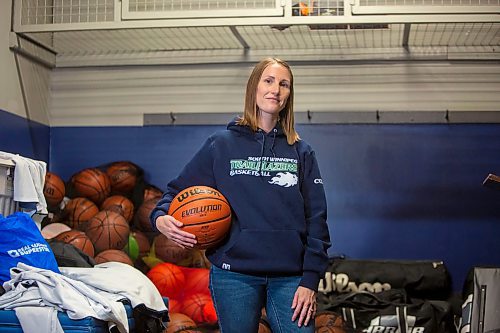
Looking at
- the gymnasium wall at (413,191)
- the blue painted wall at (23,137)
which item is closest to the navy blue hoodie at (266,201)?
the blue painted wall at (23,137)

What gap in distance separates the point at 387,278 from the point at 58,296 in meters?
2.45

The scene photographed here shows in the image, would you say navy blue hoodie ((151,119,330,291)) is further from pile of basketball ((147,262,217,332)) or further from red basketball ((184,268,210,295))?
red basketball ((184,268,210,295))

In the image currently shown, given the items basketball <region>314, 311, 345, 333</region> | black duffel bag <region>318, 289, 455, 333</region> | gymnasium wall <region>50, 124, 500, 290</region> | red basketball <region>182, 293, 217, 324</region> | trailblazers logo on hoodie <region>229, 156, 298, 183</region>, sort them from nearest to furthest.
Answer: trailblazers logo on hoodie <region>229, 156, 298, 183</region> < basketball <region>314, 311, 345, 333</region> < red basketball <region>182, 293, 217, 324</region> < black duffel bag <region>318, 289, 455, 333</region> < gymnasium wall <region>50, 124, 500, 290</region>

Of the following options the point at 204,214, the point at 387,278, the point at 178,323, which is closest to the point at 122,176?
the point at 178,323

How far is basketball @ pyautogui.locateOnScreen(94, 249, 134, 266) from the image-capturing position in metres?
3.81

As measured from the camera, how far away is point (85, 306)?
2551mm

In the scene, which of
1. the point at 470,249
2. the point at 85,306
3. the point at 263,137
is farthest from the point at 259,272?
the point at 470,249

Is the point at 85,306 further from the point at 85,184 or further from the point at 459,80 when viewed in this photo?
the point at 459,80

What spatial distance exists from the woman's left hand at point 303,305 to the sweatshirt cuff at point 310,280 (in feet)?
0.04

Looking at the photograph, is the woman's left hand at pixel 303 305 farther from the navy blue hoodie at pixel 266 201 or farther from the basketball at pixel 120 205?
the basketball at pixel 120 205

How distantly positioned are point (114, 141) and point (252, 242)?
10.6ft

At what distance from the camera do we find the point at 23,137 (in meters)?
4.63

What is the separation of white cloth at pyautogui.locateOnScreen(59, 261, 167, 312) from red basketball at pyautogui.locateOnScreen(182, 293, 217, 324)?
644 mm

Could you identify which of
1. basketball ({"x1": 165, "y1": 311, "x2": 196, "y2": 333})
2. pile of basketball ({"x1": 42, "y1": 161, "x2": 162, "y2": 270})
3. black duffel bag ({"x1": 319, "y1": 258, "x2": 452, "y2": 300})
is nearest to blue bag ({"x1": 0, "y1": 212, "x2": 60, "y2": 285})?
basketball ({"x1": 165, "y1": 311, "x2": 196, "y2": 333})
